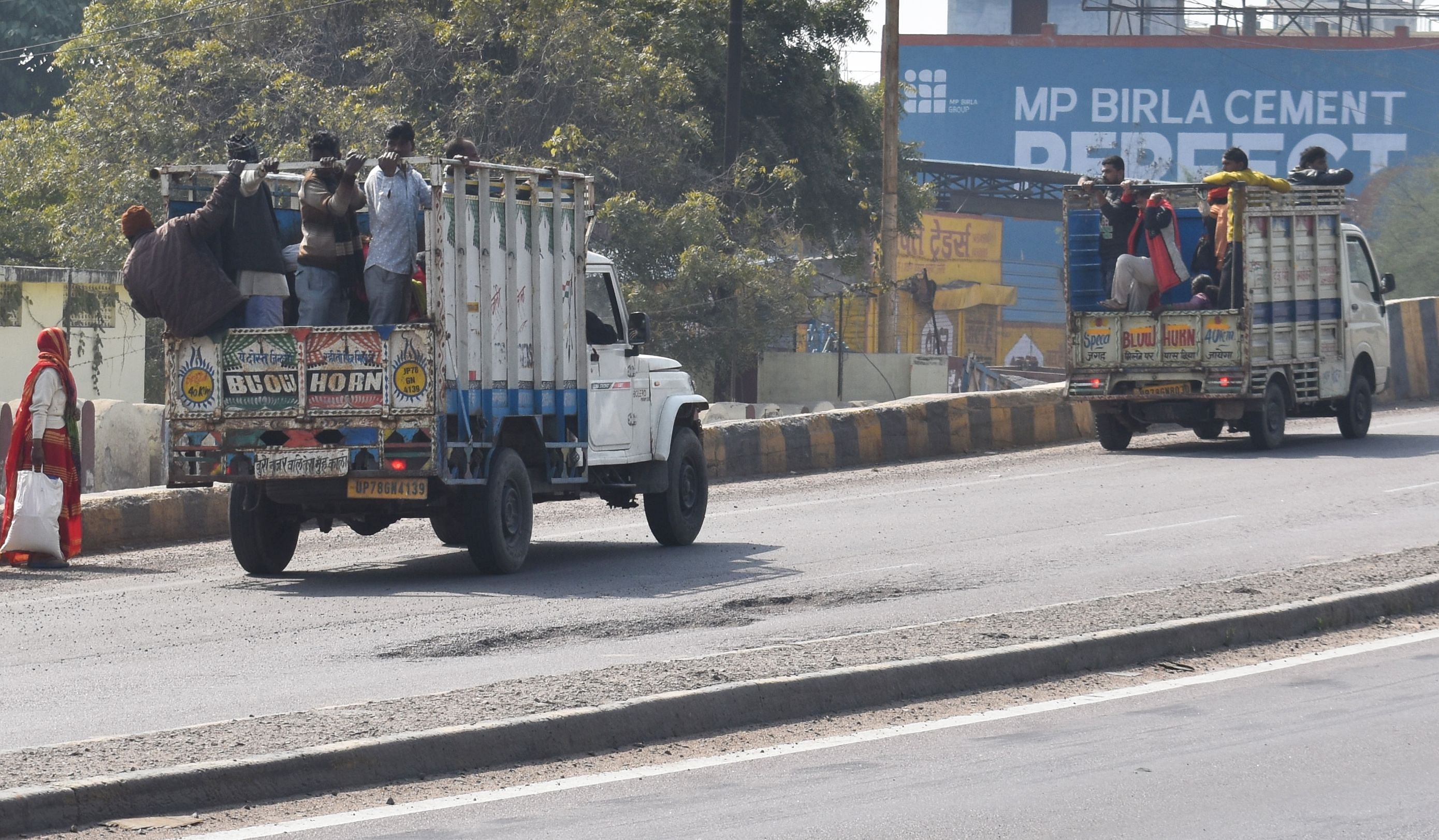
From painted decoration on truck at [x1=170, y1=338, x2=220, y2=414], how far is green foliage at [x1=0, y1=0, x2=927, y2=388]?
59.1ft

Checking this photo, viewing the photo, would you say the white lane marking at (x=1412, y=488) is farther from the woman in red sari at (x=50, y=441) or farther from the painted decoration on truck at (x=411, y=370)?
the woman in red sari at (x=50, y=441)

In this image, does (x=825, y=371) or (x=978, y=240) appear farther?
(x=978, y=240)

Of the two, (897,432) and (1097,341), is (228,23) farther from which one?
(1097,341)

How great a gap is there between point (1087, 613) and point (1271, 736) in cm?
227

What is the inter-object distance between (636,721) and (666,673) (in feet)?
2.29

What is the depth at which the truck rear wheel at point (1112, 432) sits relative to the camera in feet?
68.6

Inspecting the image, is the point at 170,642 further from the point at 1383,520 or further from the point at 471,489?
the point at 1383,520

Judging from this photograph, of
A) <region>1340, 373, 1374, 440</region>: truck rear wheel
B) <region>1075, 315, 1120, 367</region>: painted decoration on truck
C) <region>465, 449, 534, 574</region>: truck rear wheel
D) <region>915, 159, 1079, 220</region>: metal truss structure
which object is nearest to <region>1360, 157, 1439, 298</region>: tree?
<region>915, 159, 1079, 220</region>: metal truss structure

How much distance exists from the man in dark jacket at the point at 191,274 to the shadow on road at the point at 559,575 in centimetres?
174

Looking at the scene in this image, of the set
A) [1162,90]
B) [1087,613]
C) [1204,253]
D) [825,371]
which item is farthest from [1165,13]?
[1087,613]

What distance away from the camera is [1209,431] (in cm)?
2189

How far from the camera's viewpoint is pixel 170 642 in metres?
9.27

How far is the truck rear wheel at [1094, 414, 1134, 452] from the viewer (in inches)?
823

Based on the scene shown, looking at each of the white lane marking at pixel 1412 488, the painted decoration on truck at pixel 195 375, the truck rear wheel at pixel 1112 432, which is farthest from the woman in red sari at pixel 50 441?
the truck rear wheel at pixel 1112 432
